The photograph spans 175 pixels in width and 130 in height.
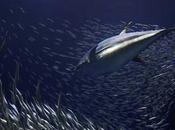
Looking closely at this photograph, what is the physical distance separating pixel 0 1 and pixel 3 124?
2.95m


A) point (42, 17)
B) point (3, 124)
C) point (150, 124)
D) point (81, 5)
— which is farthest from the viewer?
point (81, 5)

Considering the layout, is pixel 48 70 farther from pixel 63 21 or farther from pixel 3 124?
pixel 3 124

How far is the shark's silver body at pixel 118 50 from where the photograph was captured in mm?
3398

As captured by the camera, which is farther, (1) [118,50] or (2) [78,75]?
(2) [78,75]

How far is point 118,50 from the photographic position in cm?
348

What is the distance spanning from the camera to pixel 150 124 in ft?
20.9

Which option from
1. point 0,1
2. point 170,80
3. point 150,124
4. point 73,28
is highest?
point 0,1

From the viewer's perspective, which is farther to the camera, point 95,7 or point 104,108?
point 95,7

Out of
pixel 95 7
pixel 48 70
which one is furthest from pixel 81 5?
pixel 48 70

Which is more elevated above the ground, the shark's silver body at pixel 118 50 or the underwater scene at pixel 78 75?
the shark's silver body at pixel 118 50

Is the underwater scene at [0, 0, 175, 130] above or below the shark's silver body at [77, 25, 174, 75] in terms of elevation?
below

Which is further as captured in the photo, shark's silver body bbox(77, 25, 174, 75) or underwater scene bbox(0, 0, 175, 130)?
underwater scene bbox(0, 0, 175, 130)

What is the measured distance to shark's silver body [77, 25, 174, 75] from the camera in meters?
3.40

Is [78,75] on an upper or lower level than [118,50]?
lower
